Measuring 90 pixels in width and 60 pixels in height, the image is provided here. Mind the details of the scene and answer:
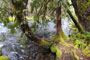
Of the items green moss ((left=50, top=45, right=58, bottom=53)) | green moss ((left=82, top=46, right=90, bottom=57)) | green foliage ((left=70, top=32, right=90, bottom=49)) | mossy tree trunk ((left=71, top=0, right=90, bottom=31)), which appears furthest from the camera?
green moss ((left=50, top=45, right=58, bottom=53))

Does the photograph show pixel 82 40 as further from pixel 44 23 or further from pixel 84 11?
pixel 44 23

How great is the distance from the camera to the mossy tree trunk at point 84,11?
4.82 metres

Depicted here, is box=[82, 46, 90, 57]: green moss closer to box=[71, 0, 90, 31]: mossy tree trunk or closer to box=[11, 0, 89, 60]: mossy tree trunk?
box=[11, 0, 89, 60]: mossy tree trunk

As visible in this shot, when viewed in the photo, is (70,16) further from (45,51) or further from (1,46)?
(1,46)

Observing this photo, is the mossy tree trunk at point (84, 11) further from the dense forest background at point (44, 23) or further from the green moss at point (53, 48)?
the green moss at point (53, 48)

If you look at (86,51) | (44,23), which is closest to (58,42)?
(44,23)

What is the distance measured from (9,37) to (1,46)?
5.02 feet

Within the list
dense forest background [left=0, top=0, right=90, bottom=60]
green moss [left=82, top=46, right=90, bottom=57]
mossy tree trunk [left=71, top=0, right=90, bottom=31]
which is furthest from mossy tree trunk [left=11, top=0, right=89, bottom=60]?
mossy tree trunk [left=71, top=0, right=90, bottom=31]

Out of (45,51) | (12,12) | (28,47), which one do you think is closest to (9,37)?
(28,47)

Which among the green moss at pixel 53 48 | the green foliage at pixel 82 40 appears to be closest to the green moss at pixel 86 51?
the green foliage at pixel 82 40

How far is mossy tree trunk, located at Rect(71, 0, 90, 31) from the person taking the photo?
4824 mm

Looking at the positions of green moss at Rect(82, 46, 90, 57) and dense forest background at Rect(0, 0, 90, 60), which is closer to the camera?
green moss at Rect(82, 46, 90, 57)

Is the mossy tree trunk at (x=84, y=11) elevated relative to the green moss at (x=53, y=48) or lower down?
elevated

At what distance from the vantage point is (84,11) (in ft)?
16.2
